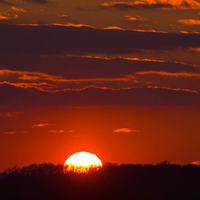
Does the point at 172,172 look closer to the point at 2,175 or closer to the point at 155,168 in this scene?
the point at 155,168

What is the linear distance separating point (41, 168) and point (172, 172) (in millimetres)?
13383

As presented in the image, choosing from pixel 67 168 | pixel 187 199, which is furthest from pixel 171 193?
pixel 67 168

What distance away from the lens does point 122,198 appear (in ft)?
452

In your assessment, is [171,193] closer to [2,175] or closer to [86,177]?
[86,177]

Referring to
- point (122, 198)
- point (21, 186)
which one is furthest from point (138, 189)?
point (21, 186)

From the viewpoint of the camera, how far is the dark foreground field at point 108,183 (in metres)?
138

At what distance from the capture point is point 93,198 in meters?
138

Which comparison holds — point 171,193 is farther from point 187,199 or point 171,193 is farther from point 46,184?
point 46,184

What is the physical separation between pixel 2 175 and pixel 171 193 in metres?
17.7

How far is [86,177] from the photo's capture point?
141125 millimetres

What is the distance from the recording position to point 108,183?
140 metres

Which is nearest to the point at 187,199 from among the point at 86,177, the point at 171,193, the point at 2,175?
the point at 171,193

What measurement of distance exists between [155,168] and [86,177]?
7215mm

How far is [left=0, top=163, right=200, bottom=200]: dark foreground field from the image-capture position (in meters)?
138
